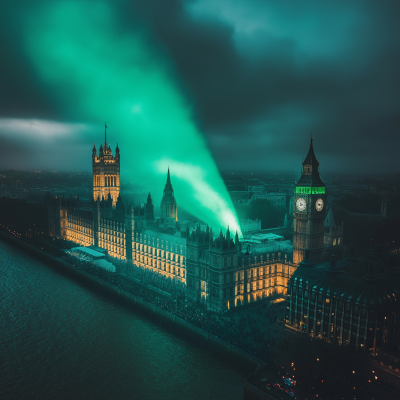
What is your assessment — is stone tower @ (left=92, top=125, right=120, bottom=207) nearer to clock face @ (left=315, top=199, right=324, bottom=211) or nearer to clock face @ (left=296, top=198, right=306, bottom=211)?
clock face @ (left=296, top=198, right=306, bottom=211)

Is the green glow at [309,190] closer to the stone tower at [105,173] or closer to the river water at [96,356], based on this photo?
the river water at [96,356]

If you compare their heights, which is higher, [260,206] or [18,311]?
[260,206]

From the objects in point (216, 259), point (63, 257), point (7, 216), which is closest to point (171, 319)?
point (216, 259)

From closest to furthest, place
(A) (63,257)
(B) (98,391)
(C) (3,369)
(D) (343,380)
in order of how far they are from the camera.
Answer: (D) (343,380) → (B) (98,391) → (C) (3,369) → (A) (63,257)

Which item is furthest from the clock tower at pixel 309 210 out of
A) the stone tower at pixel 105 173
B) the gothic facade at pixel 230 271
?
the stone tower at pixel 105 173

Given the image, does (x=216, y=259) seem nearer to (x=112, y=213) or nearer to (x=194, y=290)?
(x=194, y=290)

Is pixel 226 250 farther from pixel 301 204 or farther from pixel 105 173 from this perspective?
pixel 105 173

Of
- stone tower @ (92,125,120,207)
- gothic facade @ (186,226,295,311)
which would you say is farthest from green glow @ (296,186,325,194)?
stone tower @ (92,125,120,207)
